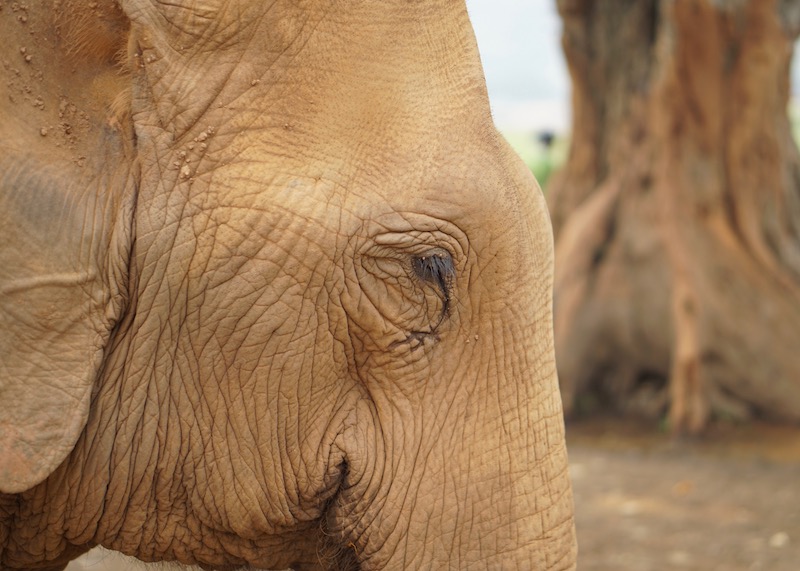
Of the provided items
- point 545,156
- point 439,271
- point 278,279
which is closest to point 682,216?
point 439,271

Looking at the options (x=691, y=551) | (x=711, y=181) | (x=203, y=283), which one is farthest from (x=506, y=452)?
(x=711, y=181)

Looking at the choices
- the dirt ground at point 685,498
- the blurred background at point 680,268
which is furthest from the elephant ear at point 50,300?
the blurred background at point 680,268

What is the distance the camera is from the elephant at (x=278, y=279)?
2.17 meters

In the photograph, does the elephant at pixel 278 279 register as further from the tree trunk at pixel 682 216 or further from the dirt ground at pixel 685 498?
the tree trunk at pixel 682 216

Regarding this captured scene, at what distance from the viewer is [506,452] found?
88.8 inches

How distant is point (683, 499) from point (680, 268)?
5.94 ft

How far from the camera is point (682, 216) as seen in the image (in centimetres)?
769

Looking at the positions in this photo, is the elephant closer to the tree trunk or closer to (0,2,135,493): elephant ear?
(0,2,135,493): elephant ear

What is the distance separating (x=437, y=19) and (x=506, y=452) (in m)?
0.84

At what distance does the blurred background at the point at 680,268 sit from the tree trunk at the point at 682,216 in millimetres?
12

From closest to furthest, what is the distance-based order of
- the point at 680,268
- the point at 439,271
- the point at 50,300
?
1. the point at 50,300
2. the point at 439,271
3. the point at 680,268

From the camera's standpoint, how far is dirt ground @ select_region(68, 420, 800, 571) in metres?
5.41

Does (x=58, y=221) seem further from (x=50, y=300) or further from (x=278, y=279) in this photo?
(x=278, y=279)

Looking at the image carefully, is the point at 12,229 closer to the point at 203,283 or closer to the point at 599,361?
the point at 203,283
